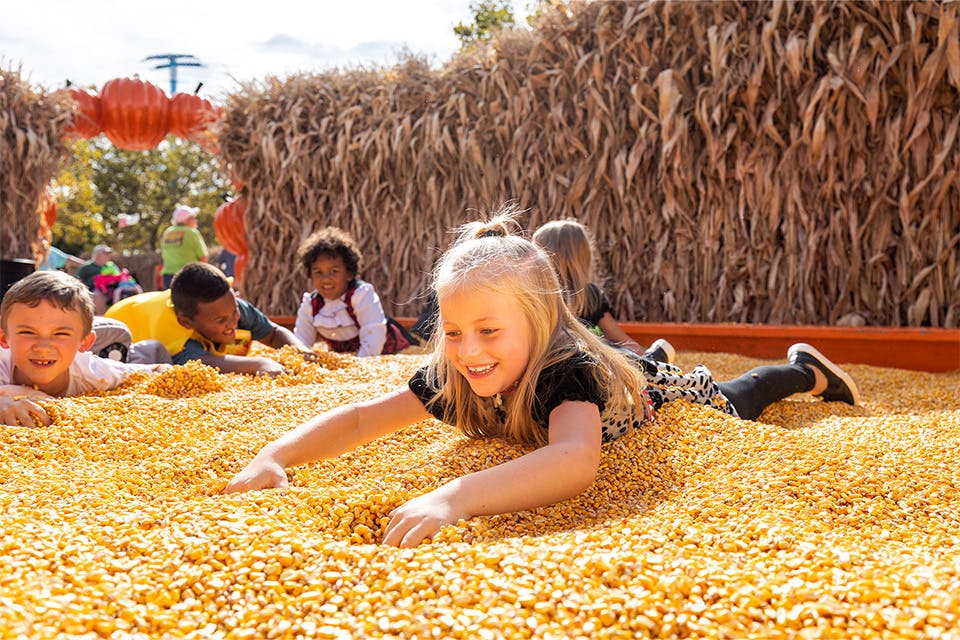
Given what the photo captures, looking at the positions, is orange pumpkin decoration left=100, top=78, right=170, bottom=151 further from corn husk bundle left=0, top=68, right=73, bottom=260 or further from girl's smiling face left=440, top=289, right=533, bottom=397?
girl's smiling face left=440, top=289, right=533, bottom=397

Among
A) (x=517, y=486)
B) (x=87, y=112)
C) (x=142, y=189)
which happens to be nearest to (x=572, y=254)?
(x=517, y=486)

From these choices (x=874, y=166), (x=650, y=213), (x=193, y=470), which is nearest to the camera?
(x=193, y=470)

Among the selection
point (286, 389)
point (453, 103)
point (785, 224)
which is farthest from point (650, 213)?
point (286, 389)

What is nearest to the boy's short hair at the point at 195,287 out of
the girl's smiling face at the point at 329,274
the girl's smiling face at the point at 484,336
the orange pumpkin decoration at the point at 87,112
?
the girl's smiling face at the point at 329,274

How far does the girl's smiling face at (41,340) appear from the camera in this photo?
252cm

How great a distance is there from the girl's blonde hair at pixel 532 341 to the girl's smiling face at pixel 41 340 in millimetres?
1384

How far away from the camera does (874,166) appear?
4.54 m

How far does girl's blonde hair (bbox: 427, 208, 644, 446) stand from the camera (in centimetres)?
176

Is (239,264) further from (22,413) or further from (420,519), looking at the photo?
(420,519)

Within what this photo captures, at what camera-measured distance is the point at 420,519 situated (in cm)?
134

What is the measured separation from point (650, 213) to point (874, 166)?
4.56 feet

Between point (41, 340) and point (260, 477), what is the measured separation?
4.36 feet

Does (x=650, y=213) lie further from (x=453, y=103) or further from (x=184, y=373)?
(x=184, y=373)

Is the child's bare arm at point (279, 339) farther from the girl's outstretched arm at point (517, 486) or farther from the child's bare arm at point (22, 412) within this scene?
the girl's outstretched arm at point (517, 486)
